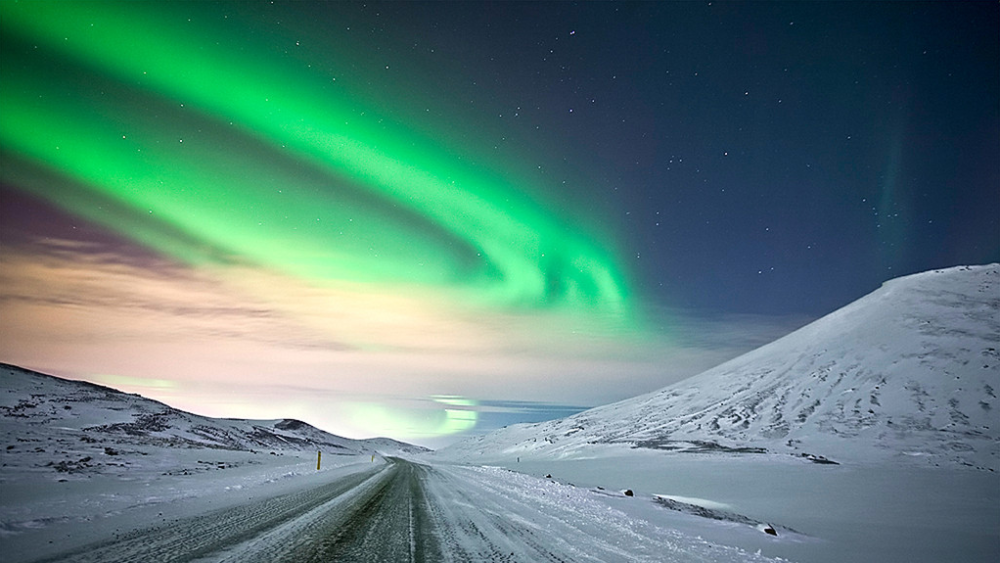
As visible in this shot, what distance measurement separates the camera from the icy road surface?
7488mm

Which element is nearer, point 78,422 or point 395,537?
point 395,537

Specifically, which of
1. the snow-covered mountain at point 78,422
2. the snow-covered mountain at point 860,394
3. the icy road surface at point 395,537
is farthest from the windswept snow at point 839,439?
the snow-covered mountain at point 78,422

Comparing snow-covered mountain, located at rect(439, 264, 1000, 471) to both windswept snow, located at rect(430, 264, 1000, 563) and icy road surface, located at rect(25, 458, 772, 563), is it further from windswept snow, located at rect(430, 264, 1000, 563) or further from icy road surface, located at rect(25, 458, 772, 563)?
icy road surface, located at rect(25, 458, 772, 563)

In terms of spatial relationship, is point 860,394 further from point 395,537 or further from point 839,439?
point 395,537

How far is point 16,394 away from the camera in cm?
7919

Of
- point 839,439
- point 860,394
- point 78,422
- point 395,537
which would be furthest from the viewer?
point 860,394

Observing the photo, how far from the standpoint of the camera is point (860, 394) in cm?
9275

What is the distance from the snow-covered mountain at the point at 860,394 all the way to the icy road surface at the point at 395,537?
55.1 metres

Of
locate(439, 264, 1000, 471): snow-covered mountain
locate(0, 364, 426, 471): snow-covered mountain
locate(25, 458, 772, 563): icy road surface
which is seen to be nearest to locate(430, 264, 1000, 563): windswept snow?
locate(439, 264, 1000, 471): snow-covered mountain

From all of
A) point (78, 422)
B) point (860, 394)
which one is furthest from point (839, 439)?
point (78, 422)

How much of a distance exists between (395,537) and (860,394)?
111 m

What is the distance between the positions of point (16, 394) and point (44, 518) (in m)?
99.2

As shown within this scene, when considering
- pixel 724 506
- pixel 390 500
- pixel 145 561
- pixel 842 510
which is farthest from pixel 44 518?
pixel 842 510

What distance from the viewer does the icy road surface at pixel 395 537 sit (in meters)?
7.49
